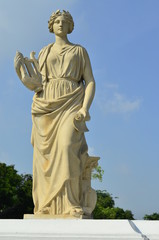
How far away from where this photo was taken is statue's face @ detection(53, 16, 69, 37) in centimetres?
712

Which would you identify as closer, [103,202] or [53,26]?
[53,26]

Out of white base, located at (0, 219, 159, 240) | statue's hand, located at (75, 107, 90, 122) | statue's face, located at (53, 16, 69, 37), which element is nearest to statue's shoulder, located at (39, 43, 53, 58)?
statue's face, located at (53, 16, 69, 37)

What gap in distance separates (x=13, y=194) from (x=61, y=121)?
24710 mm

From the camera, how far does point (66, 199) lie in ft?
20.4

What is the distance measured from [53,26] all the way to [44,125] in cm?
207

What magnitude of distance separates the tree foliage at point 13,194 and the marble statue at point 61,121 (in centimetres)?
2335

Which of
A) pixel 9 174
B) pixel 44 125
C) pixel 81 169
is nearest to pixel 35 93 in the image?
pixel 44 125

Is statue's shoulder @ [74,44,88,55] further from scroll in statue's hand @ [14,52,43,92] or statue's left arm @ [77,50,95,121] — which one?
scroll in statue's hand @ [14,52,43,92]

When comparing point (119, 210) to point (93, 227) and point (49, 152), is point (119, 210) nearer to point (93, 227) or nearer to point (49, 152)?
point (49, 152)

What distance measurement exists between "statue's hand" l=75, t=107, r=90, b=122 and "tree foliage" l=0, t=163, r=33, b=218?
23.8 m

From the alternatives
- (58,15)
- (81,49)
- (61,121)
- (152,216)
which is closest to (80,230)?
(61,121)

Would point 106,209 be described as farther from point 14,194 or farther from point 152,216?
point 152,216

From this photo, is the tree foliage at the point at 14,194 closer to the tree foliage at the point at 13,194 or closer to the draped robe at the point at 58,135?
the tree foliage at the point at 13,194

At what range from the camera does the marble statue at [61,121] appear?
6251 millimetres
